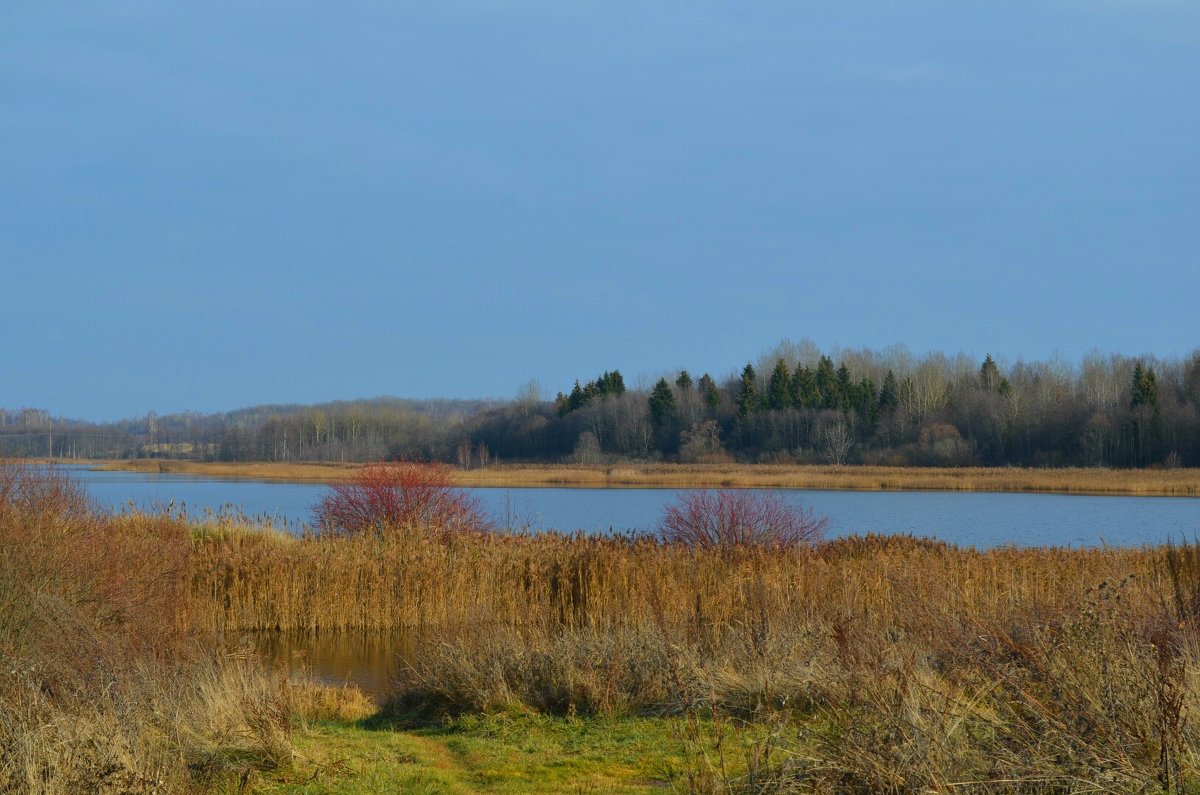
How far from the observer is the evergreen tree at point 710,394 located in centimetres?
8738

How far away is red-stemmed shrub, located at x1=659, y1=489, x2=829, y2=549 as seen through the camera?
17.7m

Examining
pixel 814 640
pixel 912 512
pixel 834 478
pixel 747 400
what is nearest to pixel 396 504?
pixel 814 640

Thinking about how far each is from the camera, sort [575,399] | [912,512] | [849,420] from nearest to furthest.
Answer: [912,512] → [849,420] → [575,399]

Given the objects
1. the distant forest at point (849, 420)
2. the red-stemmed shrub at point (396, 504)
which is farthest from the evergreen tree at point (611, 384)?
the red-stemmed shrub at point (396, 504)

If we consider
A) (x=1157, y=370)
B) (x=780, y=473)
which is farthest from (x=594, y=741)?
(x=1157, y=370)

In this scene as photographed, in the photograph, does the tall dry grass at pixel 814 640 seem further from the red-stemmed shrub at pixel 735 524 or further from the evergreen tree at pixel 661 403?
the evergreen tree at pixel 661 403

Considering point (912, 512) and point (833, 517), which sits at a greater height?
point (833, 517)

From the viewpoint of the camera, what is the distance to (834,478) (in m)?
53.3

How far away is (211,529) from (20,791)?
14.9 metres

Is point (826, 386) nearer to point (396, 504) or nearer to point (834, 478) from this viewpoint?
point (834, 478)

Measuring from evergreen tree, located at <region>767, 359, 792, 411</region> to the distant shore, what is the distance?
60.1 feet

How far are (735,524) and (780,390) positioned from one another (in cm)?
6783

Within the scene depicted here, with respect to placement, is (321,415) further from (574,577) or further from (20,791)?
(20,791)

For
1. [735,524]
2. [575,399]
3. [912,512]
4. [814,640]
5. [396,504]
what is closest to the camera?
[814,640]
